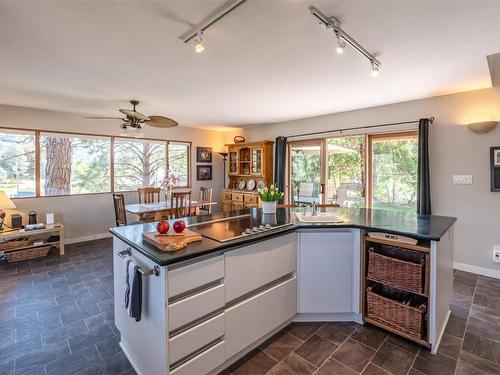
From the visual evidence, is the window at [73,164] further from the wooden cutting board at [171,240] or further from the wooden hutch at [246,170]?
the wooden cutting board at [171,240]

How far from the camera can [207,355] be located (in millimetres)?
1614

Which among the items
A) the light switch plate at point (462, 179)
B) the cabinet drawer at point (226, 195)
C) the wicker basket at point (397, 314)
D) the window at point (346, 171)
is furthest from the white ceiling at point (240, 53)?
the cabinet drawer at point (226, 195)

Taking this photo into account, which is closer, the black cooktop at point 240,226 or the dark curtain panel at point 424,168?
the black cooktop at point 240,226

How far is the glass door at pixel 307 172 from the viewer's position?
5.09m

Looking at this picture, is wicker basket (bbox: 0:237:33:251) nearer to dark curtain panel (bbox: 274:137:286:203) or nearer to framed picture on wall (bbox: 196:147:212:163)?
framed picture on wall (bbox: 196:147:212:163)

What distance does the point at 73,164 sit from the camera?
4.82 meters

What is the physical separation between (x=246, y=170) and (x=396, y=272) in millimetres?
4607

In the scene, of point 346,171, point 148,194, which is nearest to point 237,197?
point 148,194

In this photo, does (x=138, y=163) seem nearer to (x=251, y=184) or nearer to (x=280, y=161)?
(x=251, y=184)

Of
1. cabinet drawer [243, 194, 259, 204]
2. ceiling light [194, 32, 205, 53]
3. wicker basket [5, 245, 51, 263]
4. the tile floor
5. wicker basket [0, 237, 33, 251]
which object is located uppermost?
ceiling light [194, 32, 205, 53]

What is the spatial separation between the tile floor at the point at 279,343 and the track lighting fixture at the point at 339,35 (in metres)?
2.29

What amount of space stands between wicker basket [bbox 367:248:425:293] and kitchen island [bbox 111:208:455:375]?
0.02 meters

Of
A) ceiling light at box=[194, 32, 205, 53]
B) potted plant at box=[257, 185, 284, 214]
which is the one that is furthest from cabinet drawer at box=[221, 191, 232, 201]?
ceiling light at box=[194, 32, 205, 53]

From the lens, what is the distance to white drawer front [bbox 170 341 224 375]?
1.51 meters
